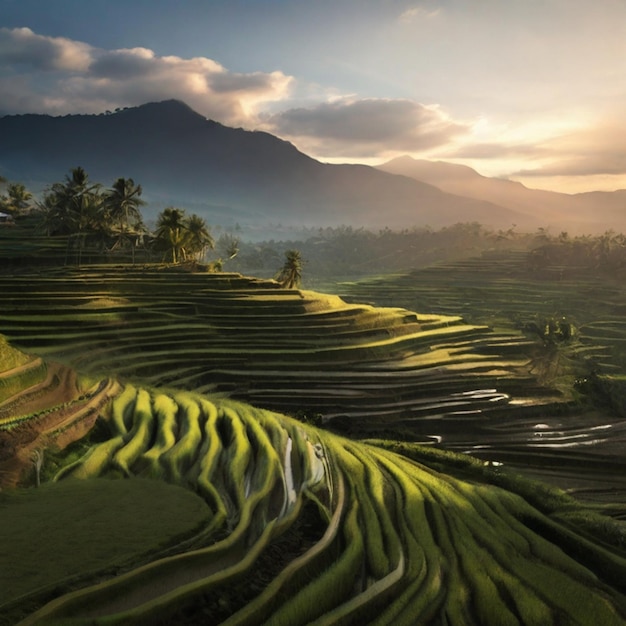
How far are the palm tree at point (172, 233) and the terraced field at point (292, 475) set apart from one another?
13939 mm

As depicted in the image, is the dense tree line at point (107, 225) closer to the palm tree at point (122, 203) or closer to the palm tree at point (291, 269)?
the palm tree at point (122, 203)

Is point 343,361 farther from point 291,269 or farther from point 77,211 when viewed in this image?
point 77,211

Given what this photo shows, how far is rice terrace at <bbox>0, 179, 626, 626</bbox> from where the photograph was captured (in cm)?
708

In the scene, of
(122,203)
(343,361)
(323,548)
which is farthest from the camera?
(122,203)

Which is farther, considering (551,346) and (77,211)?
(77,211)

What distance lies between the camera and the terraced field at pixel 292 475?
700 centimetres

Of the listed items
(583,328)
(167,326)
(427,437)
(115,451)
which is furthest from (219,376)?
(583,328)

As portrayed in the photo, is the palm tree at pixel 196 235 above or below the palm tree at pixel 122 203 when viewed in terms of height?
below

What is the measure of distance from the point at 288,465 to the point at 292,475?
24.0 inches

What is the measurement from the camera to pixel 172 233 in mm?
41656

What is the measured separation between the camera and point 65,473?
10.4m

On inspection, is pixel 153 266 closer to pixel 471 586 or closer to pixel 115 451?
pixel 115 451

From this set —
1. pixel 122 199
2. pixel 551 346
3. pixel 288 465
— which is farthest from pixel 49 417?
pixel 122 199

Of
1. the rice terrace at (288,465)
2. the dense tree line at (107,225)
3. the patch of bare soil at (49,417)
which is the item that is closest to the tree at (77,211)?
the dense tree line at (107,225)
